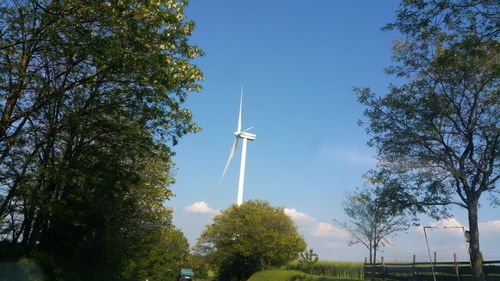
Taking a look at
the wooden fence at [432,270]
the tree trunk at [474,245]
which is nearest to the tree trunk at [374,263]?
the wooden fence at [432,270]

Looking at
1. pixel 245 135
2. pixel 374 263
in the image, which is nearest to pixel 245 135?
pixel 245 135

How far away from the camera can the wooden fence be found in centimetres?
2525

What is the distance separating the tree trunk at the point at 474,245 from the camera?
20.8 metres

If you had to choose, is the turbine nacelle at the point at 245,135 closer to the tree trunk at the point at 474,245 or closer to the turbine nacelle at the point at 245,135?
the turbine nacelle at the point at 245,135

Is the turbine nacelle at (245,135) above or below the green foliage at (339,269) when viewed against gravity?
above

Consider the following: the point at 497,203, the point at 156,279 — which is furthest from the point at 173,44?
the point at 156,279

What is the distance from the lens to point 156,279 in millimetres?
63812

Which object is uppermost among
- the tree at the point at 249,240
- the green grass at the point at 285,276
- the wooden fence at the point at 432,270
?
the tree at the point at 249,240

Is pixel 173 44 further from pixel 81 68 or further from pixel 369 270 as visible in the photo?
pixel 369 270

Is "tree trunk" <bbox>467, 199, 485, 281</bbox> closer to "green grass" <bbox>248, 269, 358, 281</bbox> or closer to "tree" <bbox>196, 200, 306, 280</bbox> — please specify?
"green grass" <bbox>248, 269, 358, 281</bbox>

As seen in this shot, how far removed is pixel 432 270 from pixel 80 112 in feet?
69.7

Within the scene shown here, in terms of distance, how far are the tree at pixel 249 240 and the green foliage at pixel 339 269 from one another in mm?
8469

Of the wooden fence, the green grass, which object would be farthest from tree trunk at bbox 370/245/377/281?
the green grass

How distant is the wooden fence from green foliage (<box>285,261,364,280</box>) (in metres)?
3.51
